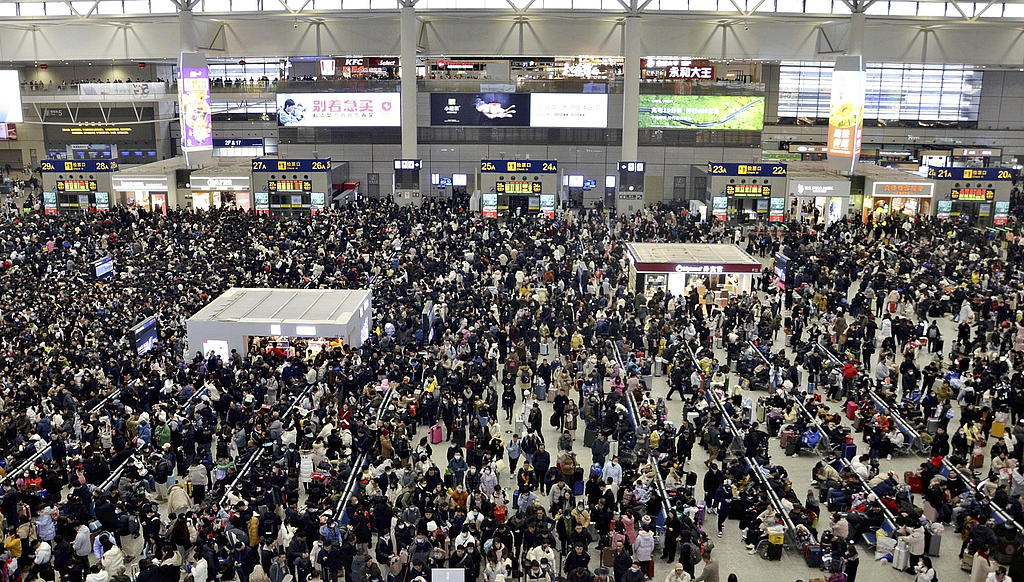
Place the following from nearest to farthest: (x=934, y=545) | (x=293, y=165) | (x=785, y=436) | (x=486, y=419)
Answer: (x=934, y=545) < (x=785, y=436) < (x=486, y=419) < (x=293, y=165)

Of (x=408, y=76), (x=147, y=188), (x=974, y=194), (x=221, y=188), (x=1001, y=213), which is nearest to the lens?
(x=974, y=194)

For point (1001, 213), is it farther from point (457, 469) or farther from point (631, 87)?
point (457, 469)

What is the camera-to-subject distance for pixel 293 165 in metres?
42.3

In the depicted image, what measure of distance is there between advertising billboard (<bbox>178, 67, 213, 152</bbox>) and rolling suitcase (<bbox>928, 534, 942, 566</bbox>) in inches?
1510

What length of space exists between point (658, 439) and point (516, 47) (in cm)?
3583

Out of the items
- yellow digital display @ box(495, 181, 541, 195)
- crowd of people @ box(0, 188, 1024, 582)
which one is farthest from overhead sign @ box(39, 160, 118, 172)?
yellow digital display @ box(495, 181, 541, 195)

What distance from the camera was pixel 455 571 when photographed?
37.1 ft

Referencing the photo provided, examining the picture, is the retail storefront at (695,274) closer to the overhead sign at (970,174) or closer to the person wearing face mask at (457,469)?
the person wearing face mask at (457,469)

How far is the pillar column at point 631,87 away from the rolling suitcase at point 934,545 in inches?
1415

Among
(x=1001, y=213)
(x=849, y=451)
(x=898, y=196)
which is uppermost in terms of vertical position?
(x=898, y=196)

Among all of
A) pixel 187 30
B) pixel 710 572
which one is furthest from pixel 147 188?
pixel 710 572

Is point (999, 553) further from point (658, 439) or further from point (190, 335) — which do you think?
point (190, 335)

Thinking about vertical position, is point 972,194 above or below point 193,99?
below

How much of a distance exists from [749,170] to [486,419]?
2774 cm
